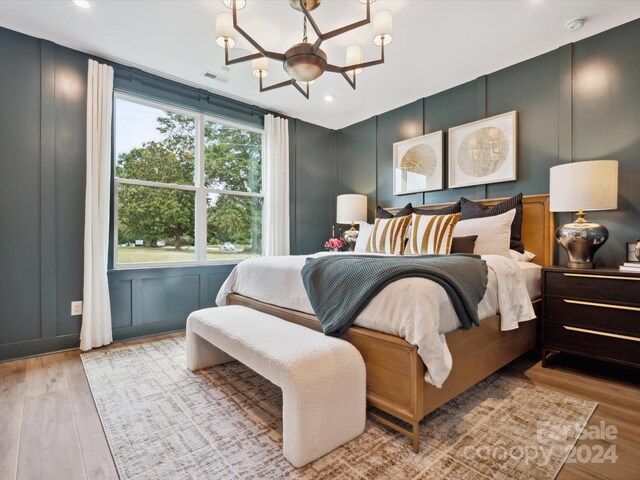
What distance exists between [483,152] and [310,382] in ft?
9.65

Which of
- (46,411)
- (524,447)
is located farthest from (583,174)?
(46,411)

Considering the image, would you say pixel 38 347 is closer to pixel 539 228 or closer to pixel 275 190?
pixel 275 190

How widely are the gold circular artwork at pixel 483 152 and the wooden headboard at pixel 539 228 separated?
470mm

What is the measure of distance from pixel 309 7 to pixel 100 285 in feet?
9.16

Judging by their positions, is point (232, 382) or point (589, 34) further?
point (589, 34)

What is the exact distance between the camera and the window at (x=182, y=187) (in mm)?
3207

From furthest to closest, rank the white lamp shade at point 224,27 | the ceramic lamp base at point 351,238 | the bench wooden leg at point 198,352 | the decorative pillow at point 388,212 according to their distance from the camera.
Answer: the ceramic lamp base at point 351,238 < the decorative pillow at point 388,212 < the bench wooden leg at point 198,352 < the white lamp shade at point 224,27

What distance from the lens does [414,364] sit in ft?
4.59

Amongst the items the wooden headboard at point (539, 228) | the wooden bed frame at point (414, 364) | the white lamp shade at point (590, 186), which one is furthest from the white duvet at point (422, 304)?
the wooden headboard at point (539, 228)

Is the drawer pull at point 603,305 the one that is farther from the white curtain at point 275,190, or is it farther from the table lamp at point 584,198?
Answer: the white curtain at point 275,190

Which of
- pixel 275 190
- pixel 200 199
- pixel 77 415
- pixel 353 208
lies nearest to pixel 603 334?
pixel 353 208

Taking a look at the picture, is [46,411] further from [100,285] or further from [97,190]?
[97,190]

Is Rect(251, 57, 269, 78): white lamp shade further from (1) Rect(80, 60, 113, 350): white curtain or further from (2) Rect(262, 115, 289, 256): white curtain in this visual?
(2) Rect(262, 115, 289, 256): white curtain

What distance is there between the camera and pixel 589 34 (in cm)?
258
